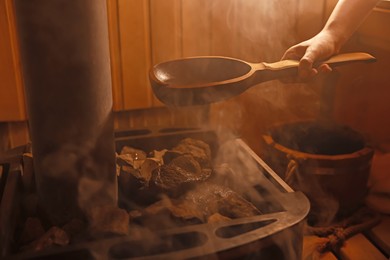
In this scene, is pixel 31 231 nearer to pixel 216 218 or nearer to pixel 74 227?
pixel 74 227

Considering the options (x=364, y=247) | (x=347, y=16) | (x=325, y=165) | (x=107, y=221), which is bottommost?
(x=364, y=247)

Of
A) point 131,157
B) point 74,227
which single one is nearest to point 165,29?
point 131,157

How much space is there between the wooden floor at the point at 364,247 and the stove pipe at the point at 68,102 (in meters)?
0.93

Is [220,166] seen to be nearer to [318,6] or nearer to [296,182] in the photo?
[296,182]

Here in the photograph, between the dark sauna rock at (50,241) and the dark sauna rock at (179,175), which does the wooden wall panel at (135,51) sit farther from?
the dark sauna rock at (50,241)

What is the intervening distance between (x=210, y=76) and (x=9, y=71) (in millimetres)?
984

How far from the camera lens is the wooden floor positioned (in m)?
1.79

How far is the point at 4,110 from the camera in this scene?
2055 millimetres

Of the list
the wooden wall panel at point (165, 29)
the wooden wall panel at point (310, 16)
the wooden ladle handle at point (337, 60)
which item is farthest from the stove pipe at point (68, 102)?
the wooden wall panel at point (310, 16)

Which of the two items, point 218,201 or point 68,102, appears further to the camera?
point 218,201

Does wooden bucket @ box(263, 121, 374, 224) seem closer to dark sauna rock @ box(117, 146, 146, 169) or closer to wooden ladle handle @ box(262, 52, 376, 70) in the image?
wooden ladle handle @ box(262, 52, 376, 70)

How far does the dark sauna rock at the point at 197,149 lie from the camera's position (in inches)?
61.7

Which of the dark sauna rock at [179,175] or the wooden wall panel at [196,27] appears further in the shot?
the wooden wall panel at [196,27]

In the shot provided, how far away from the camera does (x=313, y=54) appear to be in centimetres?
151
